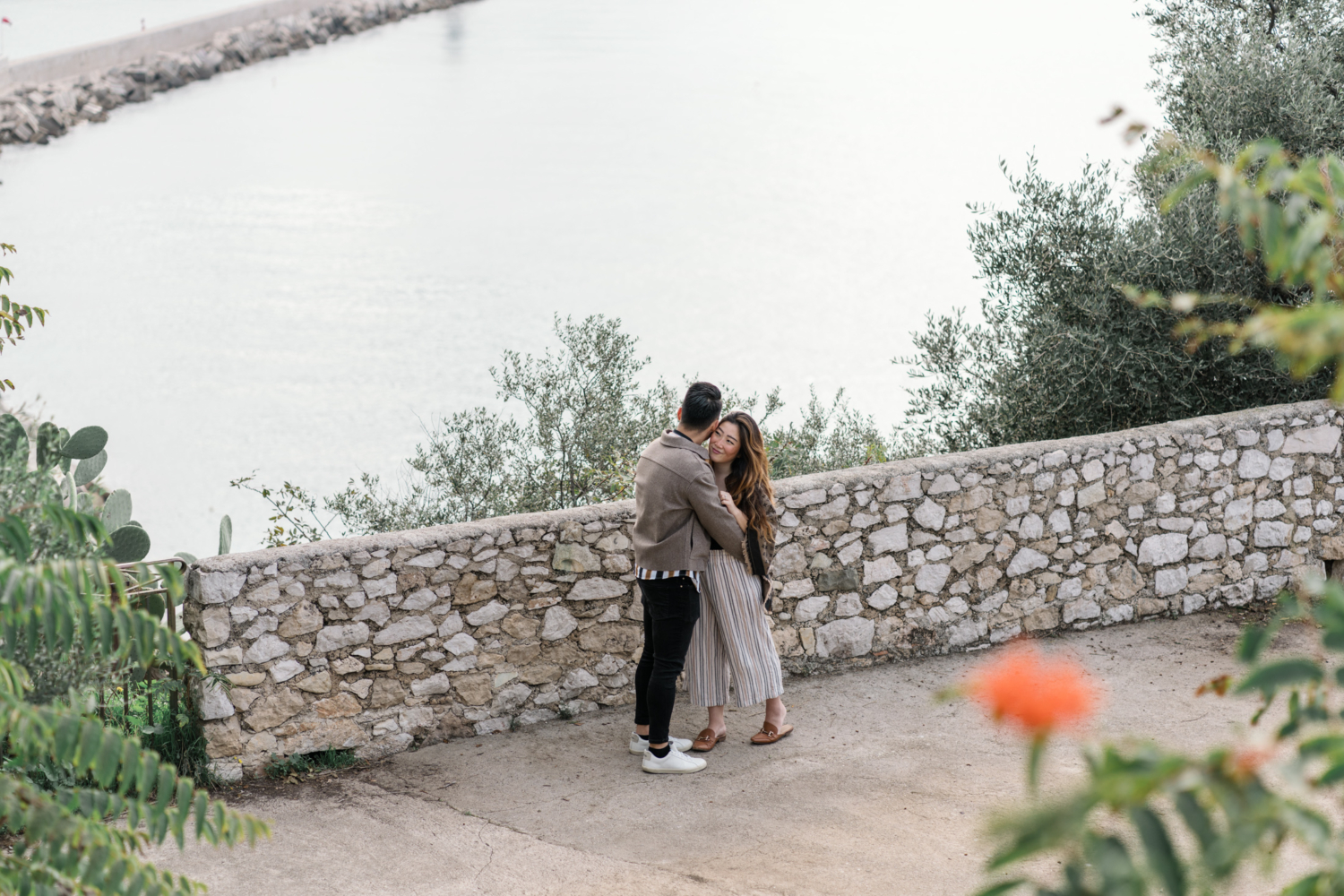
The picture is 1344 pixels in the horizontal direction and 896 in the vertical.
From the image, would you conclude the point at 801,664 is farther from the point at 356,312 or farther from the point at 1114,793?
the point at 356,312

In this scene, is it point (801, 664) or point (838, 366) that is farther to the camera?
point (838, 366)

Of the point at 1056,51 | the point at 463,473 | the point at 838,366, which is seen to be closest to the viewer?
the point at 463,473

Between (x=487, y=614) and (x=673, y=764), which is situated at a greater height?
(x=487, y=614)

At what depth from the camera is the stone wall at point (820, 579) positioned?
5.36 meters

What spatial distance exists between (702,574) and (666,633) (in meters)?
0.34

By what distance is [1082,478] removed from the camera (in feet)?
22.3

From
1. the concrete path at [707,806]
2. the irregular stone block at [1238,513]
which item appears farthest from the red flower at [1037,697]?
the irregular stone block at [1238,513]

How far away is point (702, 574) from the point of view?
17.5 ft

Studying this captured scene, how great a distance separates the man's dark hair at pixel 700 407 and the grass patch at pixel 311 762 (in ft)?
7.64

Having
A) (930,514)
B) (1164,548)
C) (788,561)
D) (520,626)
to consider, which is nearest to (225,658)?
(520,626)

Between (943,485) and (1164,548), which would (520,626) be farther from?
(1164,548)

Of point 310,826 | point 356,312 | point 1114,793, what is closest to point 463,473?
point 310,826

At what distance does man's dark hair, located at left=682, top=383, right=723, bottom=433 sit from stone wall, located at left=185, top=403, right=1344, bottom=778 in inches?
37.4

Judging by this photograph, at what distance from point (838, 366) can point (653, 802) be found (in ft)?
45.2
